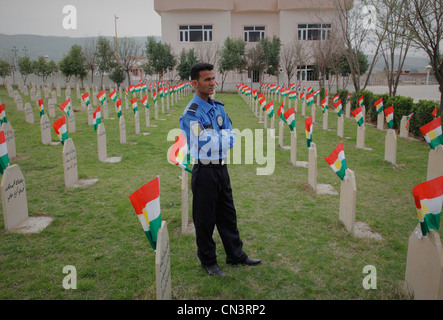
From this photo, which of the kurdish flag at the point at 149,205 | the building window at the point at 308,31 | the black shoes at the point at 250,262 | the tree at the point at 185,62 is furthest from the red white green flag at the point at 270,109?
the building window at the point at 308,31

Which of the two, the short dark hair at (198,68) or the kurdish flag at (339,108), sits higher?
the short dark hair at (198,68)

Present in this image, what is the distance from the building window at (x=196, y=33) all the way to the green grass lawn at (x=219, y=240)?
33.0m

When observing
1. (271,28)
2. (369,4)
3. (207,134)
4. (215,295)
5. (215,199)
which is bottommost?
(215,295)

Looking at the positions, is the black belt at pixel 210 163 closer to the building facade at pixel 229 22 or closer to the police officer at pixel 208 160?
the police officer at pixel 208 160

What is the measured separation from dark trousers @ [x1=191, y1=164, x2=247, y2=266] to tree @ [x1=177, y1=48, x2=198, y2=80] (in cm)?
3389

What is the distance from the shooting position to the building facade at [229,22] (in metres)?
37.4

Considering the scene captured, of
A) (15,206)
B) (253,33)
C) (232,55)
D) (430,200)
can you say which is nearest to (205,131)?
(430,200)

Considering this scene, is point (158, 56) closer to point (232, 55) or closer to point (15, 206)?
point (232, 55)

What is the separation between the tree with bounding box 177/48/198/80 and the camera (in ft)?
119

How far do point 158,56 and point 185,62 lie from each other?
2873 mm

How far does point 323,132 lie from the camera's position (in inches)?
527

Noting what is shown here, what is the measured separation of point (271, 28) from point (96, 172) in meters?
36.7
